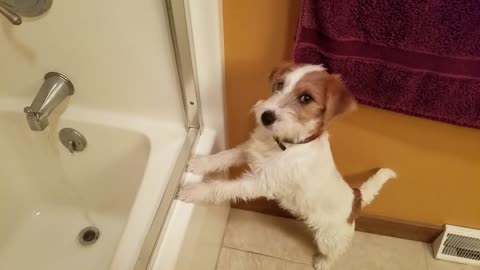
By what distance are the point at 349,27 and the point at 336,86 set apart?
14 cm

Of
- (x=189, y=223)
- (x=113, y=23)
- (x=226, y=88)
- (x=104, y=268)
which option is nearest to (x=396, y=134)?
(x=226, y=88)

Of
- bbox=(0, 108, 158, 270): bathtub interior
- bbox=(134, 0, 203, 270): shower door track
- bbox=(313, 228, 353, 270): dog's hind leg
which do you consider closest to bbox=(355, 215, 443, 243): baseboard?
bbox=(313, 228, 353, 270): dog's hind leg

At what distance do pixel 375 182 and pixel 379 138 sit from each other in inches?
6.5

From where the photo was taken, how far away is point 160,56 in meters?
1.08

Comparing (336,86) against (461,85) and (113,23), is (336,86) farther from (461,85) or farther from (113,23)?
(113,23)

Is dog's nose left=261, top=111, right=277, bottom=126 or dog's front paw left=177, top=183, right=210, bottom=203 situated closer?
dog's nose left=261, top=111, right=277, bottom=126

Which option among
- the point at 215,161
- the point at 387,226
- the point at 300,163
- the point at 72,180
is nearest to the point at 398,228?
the point at 387,226

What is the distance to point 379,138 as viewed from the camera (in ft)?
4.09

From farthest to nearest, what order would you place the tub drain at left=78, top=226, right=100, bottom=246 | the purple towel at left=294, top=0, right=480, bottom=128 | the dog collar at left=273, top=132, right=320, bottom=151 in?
the tub drain at left=78, top=226, right=100, bottom=246, the dog collar at left=273, top=132, right=320, bottom=151, the purple towel at left=294, top=0, right=480, bottom=128

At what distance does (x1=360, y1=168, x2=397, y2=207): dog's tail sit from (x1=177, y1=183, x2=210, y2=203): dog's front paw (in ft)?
1.87

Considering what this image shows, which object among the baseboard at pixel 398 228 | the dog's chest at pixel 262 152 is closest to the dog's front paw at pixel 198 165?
the dog's chest at pixel 262 152

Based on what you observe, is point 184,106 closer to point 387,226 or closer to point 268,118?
point 268,118

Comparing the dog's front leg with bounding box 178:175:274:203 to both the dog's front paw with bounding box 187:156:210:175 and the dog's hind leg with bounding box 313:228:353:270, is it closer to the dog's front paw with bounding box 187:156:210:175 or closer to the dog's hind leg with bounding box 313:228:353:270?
the dog's front paw with bounding box 187:156:210:175

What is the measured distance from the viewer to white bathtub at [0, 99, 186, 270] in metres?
1.23
